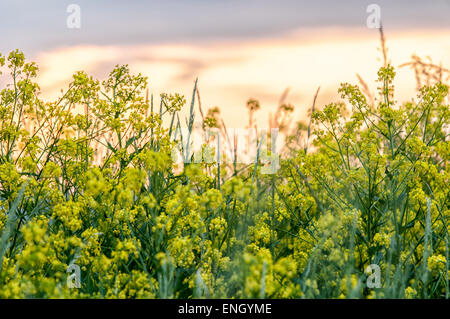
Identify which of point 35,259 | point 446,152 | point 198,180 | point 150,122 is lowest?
point 35,259

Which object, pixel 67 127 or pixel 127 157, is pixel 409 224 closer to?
pixel 127 157

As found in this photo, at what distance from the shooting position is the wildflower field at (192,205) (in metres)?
2.18

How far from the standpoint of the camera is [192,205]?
1898mm

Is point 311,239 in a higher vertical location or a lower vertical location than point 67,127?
lower

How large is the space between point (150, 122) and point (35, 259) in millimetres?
1399

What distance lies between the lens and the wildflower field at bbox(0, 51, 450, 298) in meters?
2.18
